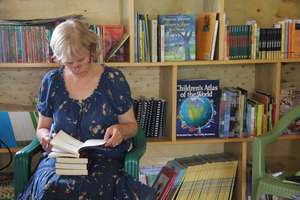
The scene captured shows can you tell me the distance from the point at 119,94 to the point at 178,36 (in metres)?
0.56

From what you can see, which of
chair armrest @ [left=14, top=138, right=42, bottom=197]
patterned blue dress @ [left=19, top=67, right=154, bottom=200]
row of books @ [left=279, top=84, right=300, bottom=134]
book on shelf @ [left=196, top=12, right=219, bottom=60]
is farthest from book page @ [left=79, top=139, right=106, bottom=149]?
row of books @ [left=279, top=84, right=300, bottom=134]

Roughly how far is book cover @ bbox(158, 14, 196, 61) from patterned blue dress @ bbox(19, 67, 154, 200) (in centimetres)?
45

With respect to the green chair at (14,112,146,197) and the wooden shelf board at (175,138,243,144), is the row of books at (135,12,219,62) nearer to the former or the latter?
the wooden shelf board at (175,138,243,144)

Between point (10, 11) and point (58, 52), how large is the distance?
739mm

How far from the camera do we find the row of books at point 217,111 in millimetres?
2410

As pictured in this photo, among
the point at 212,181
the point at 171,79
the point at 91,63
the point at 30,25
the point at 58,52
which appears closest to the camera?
the point at 58,52

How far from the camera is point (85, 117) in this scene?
1.86m

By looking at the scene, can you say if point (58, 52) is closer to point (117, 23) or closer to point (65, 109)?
point (65, 109)

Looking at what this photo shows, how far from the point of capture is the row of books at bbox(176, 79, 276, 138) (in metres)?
2.41

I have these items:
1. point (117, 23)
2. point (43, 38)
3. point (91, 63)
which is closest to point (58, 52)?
point (91, 63)

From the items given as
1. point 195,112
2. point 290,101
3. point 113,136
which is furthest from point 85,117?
point 290,101

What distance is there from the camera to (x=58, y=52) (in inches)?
69.9

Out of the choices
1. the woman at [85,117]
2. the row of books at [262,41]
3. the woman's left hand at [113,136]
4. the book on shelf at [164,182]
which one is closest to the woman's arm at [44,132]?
the woman at [85,117]

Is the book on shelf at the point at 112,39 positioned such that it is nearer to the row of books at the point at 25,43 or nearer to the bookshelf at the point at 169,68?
the bookshelf at the point at 169,68
